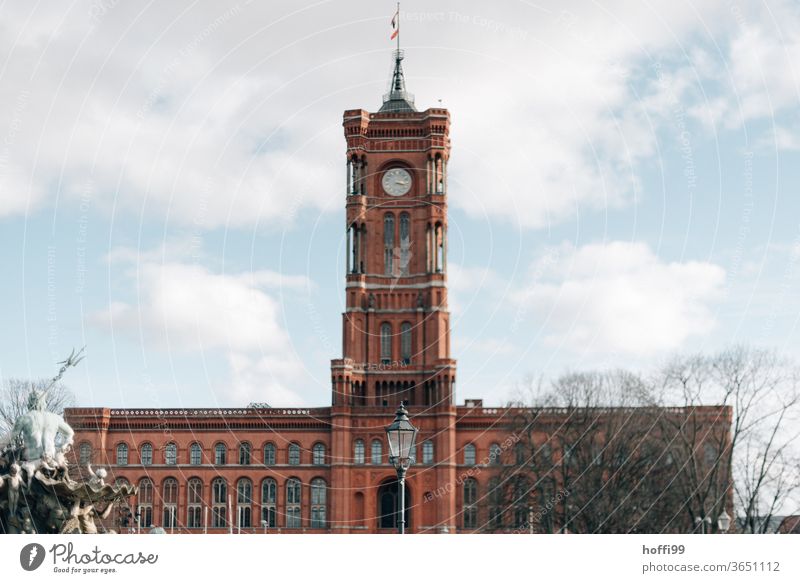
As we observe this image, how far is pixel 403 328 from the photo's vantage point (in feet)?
352

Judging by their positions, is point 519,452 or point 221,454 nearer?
point 519,452

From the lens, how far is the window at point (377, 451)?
103 meters

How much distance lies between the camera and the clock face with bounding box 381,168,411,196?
110438mm

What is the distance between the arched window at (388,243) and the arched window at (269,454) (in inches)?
763

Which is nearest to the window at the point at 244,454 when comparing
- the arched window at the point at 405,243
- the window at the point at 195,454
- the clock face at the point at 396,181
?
the window at the point at 195,454

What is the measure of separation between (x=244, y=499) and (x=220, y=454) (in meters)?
4.68

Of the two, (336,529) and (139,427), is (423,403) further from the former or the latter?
(139,427)

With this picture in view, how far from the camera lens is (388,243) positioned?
109 m

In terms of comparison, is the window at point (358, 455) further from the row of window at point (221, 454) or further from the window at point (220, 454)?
the window at point (220, 454)

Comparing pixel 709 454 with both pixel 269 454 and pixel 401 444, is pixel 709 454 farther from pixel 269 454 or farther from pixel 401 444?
pixel 401 444

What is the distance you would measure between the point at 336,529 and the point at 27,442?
71.3 meters

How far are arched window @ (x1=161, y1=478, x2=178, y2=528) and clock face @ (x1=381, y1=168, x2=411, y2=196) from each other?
34031 mm

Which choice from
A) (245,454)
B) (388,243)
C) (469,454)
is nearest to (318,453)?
(245,454)
